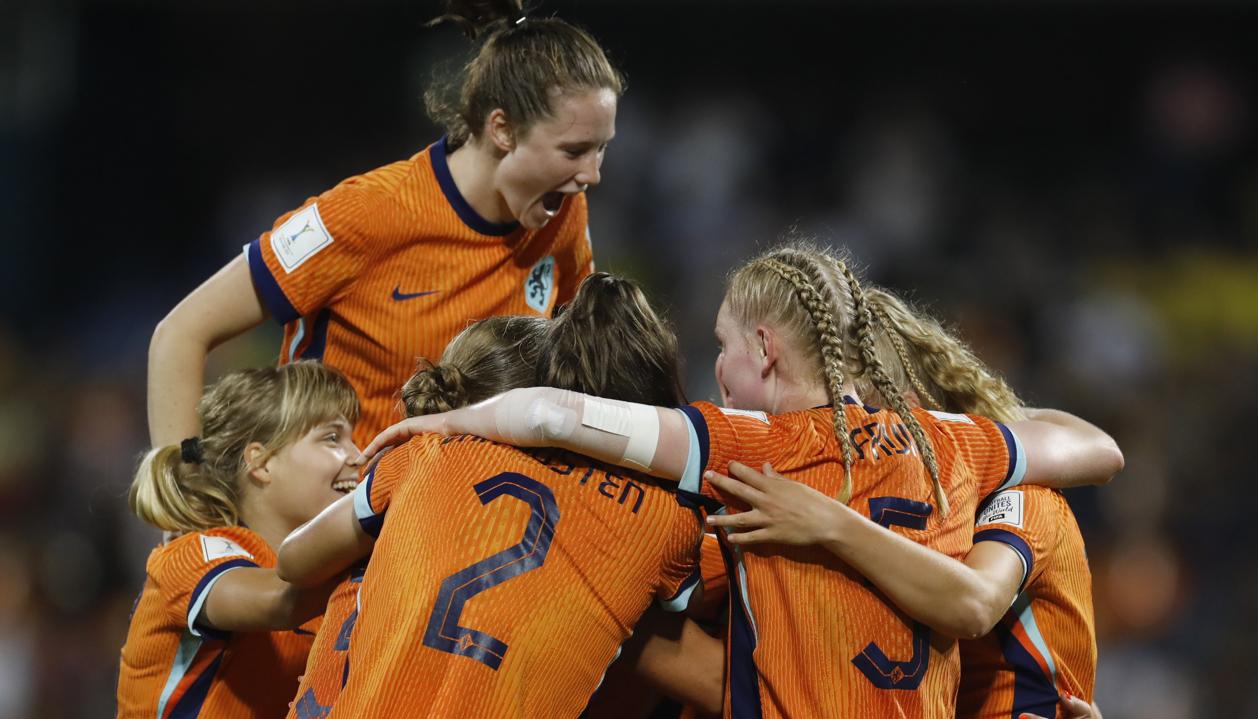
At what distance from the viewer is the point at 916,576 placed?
7.73 feet

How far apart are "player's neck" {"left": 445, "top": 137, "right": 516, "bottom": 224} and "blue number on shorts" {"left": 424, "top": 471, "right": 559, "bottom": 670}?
122cm

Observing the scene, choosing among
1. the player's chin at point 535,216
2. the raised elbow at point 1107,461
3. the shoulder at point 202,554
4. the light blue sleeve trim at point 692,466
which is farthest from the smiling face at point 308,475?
the raised elbow at point 1107,461

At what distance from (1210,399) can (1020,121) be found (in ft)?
9.54

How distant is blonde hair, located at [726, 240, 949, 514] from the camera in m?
2.53

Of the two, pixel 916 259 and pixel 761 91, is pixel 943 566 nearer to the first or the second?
pixel 916 259

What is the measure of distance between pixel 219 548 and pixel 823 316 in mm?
1396

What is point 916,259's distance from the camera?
866 centimetres

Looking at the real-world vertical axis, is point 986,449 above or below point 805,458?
below

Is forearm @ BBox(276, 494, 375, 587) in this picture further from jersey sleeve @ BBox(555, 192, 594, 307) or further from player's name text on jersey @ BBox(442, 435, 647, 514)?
jersey sleeve @ BBox(555, 192, 594, 307)

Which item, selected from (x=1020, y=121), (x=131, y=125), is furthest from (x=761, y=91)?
(x=131, y=125)

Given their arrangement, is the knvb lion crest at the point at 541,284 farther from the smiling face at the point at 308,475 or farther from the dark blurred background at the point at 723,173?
the dark blurred background at the point at 723,173

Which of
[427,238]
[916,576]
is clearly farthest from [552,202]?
[916,576]

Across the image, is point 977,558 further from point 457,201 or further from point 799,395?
point 457,201

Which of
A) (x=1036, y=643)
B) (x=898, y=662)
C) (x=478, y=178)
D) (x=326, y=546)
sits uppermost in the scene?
(x=478, y=178)
